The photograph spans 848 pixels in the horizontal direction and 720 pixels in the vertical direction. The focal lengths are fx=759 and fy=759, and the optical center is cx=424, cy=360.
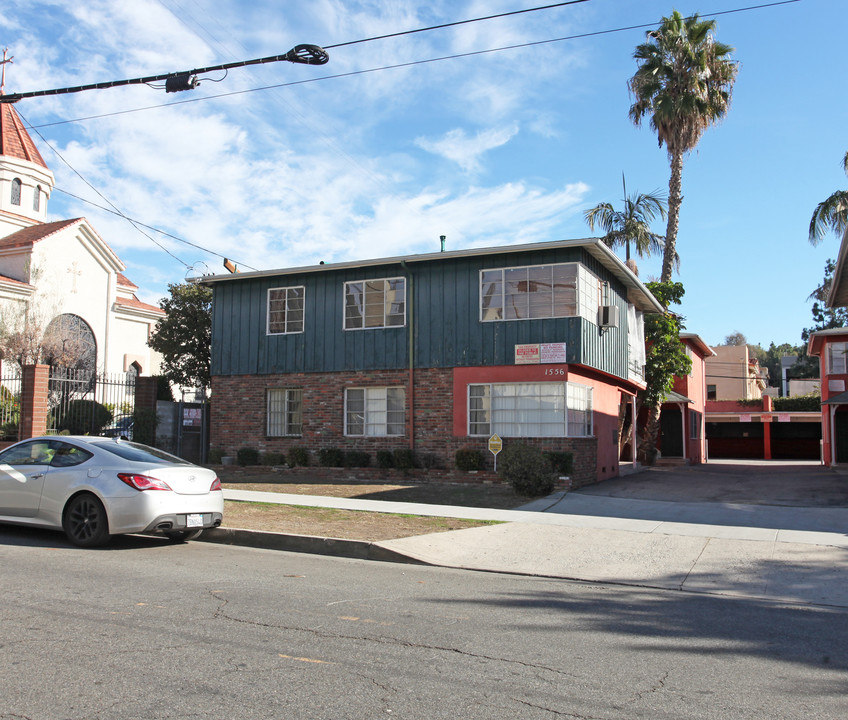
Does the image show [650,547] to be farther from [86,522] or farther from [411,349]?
[411,349]

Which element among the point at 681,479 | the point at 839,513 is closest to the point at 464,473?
the point at 681,479

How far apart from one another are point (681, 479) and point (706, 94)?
530 inches

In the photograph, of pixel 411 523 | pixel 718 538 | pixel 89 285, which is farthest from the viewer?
pixel 89 285

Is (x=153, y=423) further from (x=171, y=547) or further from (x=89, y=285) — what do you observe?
(x=89, y=285)

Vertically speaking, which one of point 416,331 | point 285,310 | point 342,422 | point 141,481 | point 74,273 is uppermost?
point 74,273

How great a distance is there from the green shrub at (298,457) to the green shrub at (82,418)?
5738mm

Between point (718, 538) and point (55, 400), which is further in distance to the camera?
point (55, 400)

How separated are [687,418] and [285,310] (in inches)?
697

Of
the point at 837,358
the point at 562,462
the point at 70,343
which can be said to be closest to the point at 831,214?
the point at 837,358

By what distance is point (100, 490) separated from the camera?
29.5 ft

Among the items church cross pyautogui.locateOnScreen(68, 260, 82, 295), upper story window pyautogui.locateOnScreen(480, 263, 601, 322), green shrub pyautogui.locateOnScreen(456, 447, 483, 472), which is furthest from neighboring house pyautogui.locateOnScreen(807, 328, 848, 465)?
church cross pyautogui.locateOnScreen(68, 260, 82, 295)

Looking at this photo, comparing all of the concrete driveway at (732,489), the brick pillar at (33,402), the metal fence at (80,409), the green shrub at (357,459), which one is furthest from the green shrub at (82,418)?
the concrete driveway at (732,489)

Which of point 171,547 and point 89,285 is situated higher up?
point 89,285

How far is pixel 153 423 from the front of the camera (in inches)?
862
